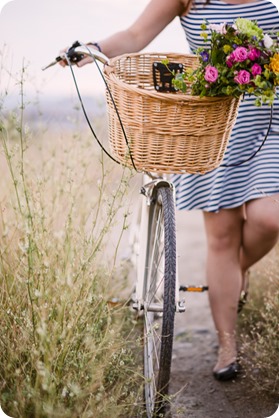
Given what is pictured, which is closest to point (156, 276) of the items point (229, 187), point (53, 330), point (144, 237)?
point (144, 237)

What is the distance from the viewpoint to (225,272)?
3479mm

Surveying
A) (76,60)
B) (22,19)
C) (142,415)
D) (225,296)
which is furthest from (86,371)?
(22,19)

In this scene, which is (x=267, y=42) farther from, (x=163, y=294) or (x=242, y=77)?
(x=163, y=294)

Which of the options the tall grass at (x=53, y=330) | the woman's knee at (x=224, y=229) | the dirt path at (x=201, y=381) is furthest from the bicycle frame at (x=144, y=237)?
the woman's knee at (x=224, y=229)

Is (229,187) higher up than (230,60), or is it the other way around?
(230,60)

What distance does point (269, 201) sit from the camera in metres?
3.19

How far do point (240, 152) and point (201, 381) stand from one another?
1.21m

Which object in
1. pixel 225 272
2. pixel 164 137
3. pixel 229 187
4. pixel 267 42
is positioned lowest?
pixel 225 272

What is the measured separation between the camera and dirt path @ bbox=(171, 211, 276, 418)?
10.5ft

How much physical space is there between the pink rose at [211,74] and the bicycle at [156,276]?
395mm

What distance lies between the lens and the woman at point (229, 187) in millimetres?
3154

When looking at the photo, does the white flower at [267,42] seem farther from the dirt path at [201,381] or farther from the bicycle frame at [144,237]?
the dirt path at [201,381]

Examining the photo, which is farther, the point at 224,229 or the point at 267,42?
the point at 224,229

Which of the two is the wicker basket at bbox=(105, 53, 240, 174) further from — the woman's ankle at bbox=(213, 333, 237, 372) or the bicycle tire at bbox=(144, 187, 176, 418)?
the woman's ankle at bbox=(213, 333, 237, 372)
